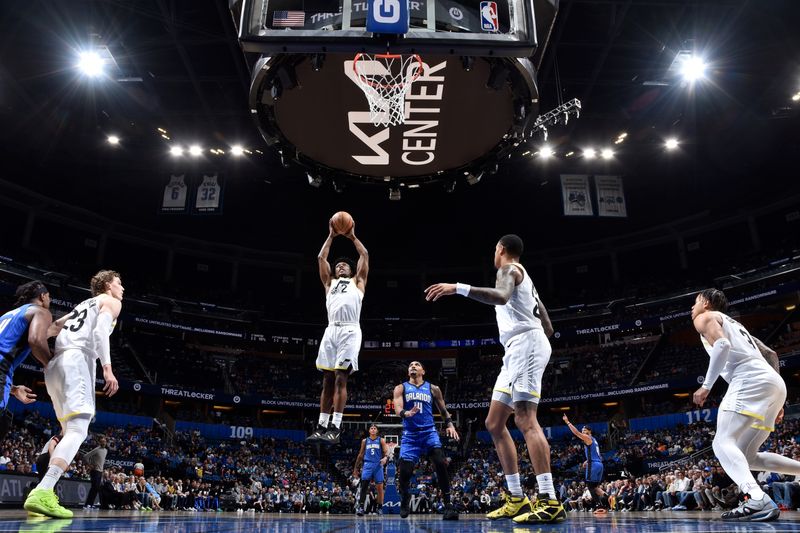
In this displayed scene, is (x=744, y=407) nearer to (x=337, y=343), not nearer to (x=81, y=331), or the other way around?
(x=337, y=343)

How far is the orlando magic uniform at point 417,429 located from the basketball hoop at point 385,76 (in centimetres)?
425

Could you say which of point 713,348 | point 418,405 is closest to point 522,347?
point 713,348

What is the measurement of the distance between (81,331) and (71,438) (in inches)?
38.1

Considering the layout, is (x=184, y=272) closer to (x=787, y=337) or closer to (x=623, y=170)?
(x=623, y=170)

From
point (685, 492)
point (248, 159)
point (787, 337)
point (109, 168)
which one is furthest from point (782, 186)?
point (109, 168)

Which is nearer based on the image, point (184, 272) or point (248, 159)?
point (248, 159)

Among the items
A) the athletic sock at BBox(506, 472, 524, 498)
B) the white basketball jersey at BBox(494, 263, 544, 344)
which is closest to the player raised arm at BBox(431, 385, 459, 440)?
the athletic sock at BBox(506, 472, 524, 498)

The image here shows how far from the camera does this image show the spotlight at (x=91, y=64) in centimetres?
1723

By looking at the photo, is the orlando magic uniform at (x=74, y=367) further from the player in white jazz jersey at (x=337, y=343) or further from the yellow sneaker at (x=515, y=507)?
the yellow sneaker at (x=515, y=507)

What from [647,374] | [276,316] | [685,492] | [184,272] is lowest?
[685,492]

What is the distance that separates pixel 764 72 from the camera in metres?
18.5

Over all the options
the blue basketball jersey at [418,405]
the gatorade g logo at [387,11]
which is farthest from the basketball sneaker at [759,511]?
the gatorade g logo at [387,11]

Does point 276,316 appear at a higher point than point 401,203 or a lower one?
lower

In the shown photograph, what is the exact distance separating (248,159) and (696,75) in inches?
662
